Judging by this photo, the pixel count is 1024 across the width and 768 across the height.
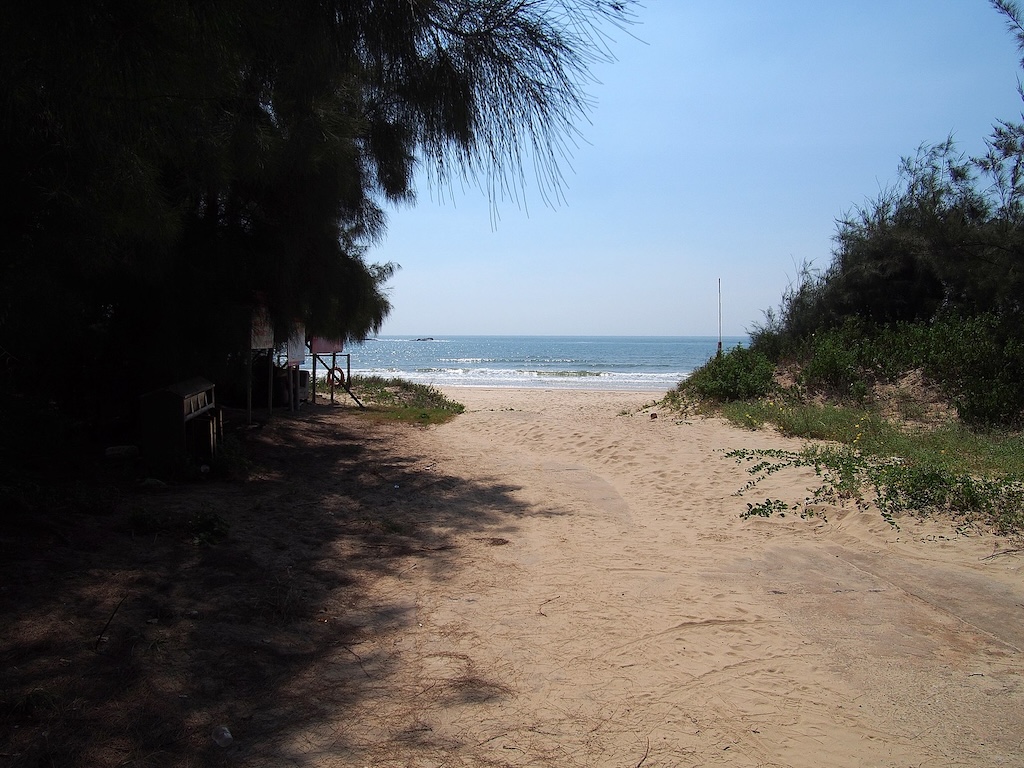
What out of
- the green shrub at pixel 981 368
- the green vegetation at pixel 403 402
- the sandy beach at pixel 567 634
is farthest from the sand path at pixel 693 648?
the green vegetation at pixel 403 402

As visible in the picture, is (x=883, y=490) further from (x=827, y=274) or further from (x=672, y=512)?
(x=827, y=274)

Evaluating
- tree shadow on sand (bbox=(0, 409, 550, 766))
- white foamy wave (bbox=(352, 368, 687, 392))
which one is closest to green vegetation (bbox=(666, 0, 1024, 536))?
tree shadow on sand (bbox=(0, 409, 550, 766))

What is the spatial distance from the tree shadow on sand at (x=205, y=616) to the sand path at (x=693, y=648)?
0.14 m

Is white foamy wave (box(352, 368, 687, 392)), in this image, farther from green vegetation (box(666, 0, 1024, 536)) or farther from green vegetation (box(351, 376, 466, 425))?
green vegetation (box(666, 0, 1024, 536))

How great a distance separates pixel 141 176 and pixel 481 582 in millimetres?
3240

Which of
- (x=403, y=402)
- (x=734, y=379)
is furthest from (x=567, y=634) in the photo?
(x=403, y=402)

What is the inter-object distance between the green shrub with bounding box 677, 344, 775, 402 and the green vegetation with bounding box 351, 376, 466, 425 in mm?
5347

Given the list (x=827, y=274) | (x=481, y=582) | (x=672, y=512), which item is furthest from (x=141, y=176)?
(x=827, y=274)

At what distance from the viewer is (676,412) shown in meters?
14.1

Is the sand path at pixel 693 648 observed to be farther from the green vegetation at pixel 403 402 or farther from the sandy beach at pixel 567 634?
the green vegetation at pixel 403 402

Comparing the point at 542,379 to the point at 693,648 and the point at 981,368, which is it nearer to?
the point at 981,368

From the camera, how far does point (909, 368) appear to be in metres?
12.7

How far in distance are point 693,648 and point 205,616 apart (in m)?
2.59

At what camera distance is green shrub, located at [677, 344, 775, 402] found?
1391 centimetres
